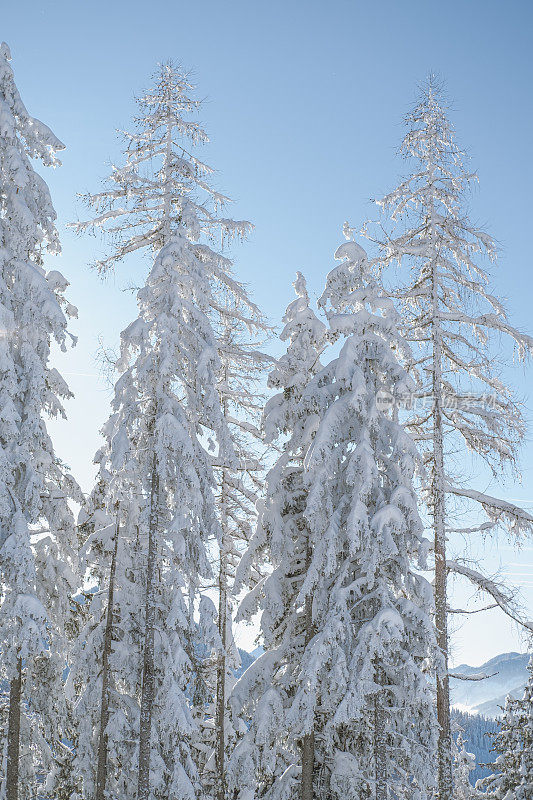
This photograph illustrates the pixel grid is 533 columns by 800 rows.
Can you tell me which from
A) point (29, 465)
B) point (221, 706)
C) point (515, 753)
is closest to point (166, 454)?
point (29, 465)

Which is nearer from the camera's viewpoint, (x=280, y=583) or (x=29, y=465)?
(x=29, y=465)

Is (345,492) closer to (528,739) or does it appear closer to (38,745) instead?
(38,745)

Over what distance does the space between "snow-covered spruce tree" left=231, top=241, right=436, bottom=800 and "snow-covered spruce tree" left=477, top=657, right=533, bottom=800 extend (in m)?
12.1

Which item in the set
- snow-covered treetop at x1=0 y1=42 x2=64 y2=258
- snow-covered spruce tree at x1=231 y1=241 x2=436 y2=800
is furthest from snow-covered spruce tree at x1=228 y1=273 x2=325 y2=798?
snow-covered treetop at x1=0 y1=42 x2=64 y2=258

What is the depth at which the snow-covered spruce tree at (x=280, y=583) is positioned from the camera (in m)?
15.7

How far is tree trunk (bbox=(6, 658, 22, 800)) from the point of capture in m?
14.9

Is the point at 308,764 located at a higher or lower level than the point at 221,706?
lower

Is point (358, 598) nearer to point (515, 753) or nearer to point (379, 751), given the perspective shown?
point (379, 751)

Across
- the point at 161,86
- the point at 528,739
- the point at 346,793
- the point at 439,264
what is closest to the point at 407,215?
the point at 439,264

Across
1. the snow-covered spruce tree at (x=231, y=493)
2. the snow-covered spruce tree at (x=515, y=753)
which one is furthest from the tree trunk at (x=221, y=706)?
the snow-covered spruce tree at (x=515, y=753)

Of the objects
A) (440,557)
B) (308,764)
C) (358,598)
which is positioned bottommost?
(308,764)

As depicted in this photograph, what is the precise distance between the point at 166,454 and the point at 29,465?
310 cm

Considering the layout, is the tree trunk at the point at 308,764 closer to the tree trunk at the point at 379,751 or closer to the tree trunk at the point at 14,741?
the tree trunk at the point at 379,751

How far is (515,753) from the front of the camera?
26.5m
